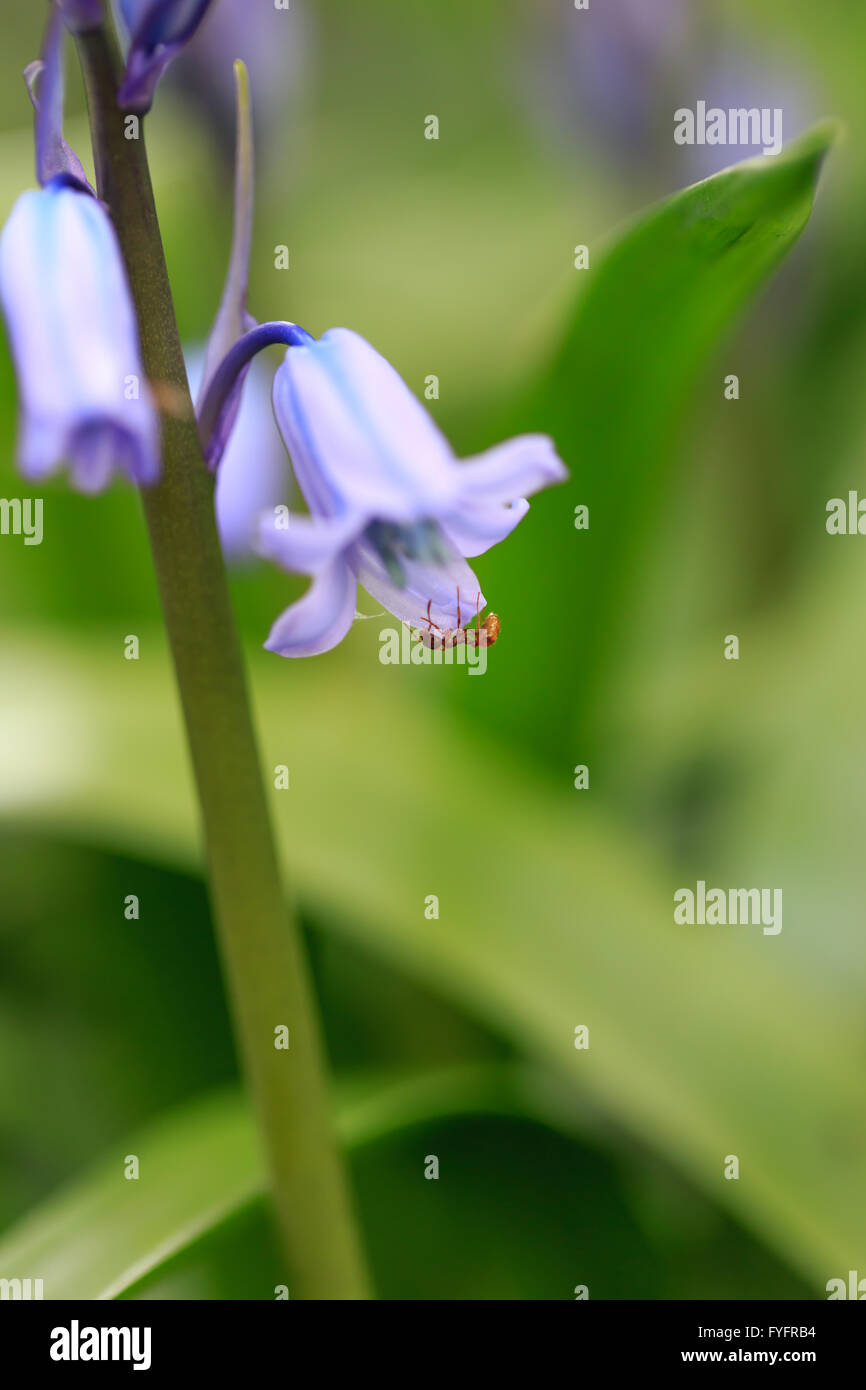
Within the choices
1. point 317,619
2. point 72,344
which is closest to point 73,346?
point 72,344

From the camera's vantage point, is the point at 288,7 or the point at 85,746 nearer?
the point at 85,746

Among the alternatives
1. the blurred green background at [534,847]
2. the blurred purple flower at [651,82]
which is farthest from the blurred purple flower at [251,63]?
the blurred purple flower at [651,82]

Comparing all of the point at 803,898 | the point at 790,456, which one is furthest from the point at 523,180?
the point at 803,898

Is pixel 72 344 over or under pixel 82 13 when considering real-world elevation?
under

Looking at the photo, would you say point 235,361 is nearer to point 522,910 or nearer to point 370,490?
point 370,490

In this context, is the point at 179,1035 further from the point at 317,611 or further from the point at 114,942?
the point at 317,611

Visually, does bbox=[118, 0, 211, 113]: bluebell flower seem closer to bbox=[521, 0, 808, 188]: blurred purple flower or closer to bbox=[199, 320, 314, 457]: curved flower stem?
bbox=[199, 320, 314, 457]: curved flower stem

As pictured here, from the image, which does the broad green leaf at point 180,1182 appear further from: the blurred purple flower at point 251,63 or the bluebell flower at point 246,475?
the blurred purple flower at point 251,63
